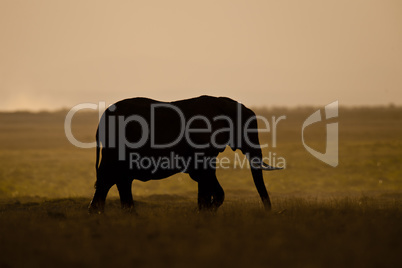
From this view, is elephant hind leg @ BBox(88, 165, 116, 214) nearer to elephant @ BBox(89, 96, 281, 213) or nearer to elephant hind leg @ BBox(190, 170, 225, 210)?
elephant @ BBox(89, 96, 281, 213)

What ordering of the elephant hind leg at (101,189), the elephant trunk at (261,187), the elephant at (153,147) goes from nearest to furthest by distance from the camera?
the elephant at (153,147) → the elephant hind leg at (101,189) → the elephant trunk at (261,187)

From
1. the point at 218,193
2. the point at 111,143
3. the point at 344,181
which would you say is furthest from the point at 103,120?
the point at 344,181

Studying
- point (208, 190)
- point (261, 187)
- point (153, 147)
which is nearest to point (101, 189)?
point (153, 147)

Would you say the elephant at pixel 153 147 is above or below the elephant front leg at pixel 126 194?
above

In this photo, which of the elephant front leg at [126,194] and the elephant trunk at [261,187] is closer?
the elephant front leg at [126,194]

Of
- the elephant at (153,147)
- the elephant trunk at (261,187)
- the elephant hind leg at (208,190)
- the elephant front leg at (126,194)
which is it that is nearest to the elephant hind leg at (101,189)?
the elephant at (153,147)

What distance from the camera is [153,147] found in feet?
43.3

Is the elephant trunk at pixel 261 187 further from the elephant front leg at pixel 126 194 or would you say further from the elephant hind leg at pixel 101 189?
the elephant hind leg at pixel 101 189

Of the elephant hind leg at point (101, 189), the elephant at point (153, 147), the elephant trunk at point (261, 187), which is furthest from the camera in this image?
the elephant trunk at point (261, 187)

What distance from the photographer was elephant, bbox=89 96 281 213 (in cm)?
1316

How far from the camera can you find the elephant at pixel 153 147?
13.2 m

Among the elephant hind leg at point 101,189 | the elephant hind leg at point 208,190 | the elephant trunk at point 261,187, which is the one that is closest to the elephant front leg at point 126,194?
the elephant hind leg at point 101,189

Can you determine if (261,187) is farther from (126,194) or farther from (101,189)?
(101,189)

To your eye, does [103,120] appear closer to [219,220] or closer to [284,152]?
[219,220]
